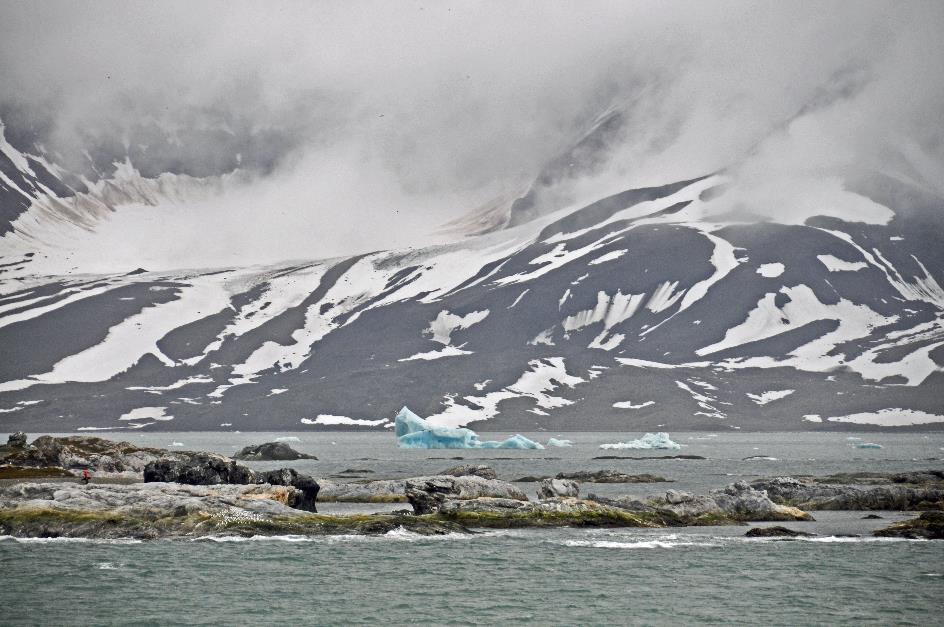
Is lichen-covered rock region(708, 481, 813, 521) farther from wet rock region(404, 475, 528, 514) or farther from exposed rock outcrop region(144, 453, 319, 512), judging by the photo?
exposed rock outcrop region(144, 453, 319, 512)

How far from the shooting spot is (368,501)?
251 feet

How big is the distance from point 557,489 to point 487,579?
2406 cm

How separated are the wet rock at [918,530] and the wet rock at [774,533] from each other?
147 inches

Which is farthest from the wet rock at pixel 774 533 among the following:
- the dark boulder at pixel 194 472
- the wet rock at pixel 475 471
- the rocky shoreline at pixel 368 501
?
the dark boulder at pixel 194 472

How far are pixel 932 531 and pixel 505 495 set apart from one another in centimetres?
2396

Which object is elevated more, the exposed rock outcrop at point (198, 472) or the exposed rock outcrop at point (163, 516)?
the exposed rock outcrop at point (198, 472)

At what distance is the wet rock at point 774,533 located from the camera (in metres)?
58.4

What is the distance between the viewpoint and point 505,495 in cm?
6912

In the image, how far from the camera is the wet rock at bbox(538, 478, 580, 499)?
2709 inches

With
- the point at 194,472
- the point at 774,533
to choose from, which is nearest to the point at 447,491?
the point at 194,472

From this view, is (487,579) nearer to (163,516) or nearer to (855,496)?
(163,516)

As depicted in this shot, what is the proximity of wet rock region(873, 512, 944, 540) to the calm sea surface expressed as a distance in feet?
5.21

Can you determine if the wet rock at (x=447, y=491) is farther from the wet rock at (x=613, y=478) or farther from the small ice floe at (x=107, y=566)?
the wet rock at (x=613, y=478)

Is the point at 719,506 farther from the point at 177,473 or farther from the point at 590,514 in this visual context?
the point at 177,473
